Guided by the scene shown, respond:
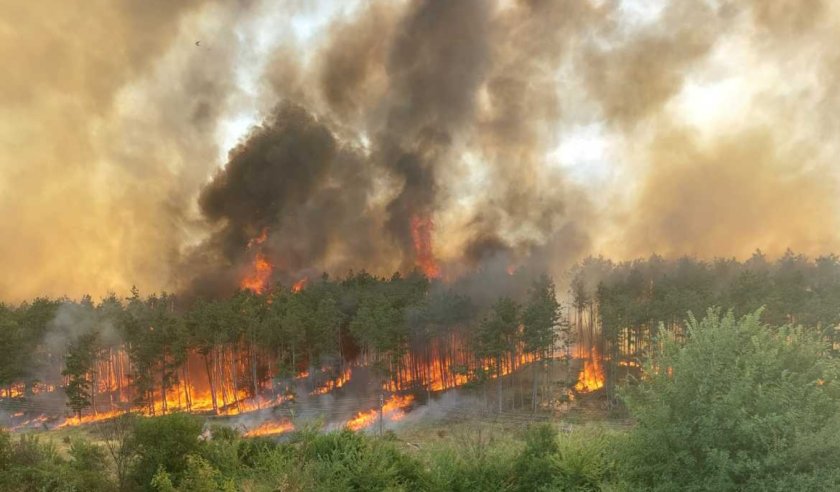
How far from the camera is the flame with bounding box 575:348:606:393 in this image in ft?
323

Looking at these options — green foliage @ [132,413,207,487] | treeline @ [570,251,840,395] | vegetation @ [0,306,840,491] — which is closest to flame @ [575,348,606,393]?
treeline @ [570,251,840,395]

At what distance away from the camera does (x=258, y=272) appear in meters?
156

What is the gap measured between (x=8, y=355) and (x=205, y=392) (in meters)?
31.8

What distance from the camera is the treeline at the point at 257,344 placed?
87.7 meters

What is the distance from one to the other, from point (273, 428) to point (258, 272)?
264ft

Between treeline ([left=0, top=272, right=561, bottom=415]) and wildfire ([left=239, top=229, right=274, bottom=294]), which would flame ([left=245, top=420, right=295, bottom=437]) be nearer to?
treeline ([left=0, top=272, right=561, bottom=415])

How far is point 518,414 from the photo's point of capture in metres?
85.9

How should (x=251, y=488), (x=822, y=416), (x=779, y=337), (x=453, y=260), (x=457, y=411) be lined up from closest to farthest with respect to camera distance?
(x=822, y=416) → (x=779, y=337) → (x=251, y=488) → (x=457, y=411) → (x=453, y=260)

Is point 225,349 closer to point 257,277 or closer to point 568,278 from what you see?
point 257,277

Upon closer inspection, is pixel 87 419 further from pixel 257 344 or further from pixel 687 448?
pixel 687 448

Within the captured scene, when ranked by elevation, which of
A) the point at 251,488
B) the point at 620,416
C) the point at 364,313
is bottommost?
the point at 620,416

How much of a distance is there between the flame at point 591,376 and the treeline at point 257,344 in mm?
10582

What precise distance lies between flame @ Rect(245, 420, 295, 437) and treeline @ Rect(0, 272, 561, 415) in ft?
26.8

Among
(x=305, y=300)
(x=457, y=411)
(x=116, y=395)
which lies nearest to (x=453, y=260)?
(x=305, y=300)
